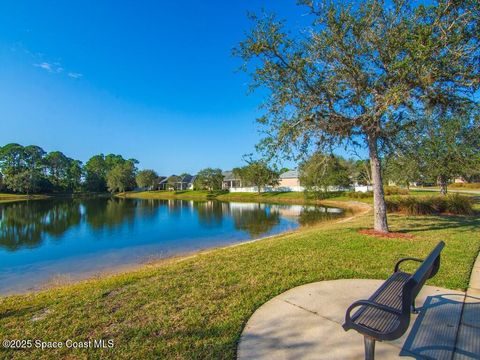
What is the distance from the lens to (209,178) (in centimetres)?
6469

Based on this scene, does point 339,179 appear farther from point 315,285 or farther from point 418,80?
point 315,285

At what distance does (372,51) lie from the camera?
7961mm

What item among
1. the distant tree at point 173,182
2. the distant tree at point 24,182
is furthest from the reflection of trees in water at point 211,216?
the distant tree at point 173,182

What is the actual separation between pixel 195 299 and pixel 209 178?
60.8 meters

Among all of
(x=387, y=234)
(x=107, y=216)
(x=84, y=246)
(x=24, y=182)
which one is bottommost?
(x=84, y=246)

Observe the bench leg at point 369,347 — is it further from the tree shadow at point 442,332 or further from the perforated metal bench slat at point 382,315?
the tree shadow at point 442,332

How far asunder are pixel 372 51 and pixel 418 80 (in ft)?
6.02

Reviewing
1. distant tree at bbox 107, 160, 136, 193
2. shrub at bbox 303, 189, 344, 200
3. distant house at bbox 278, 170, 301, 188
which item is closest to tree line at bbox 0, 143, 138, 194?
distant tree at bbox 107, 160, 136, 193

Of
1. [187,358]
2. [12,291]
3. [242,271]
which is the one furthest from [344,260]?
[12,291]

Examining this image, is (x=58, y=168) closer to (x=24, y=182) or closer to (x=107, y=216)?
(x=24, y=182)

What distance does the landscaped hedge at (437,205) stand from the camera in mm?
14031

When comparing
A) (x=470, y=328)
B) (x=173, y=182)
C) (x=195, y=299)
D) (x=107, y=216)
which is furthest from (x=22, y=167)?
(x=470, y=328)

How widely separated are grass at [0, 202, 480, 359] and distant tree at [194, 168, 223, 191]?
57713 millimetres

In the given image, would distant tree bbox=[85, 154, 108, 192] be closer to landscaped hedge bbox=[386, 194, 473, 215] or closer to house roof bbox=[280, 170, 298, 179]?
house roof bbox=[280, 170, 298, 179]
